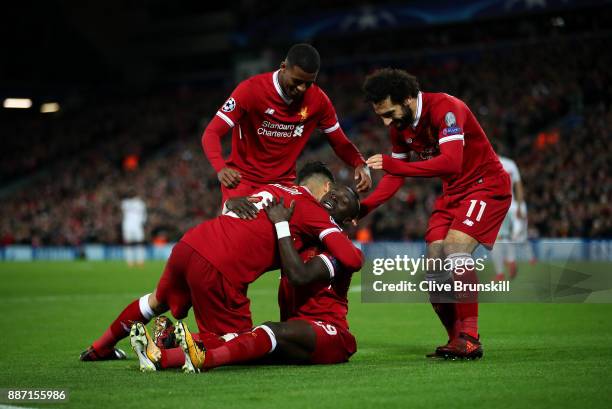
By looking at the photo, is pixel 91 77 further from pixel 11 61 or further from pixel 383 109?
pixel 383 109

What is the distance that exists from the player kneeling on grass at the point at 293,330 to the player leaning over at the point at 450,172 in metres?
1.01

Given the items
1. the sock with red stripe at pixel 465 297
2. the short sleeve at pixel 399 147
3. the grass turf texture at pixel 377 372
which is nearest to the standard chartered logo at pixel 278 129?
the short sleeve at pixel 399 147

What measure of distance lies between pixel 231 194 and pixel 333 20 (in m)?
31.0

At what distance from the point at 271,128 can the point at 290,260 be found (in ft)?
7.05

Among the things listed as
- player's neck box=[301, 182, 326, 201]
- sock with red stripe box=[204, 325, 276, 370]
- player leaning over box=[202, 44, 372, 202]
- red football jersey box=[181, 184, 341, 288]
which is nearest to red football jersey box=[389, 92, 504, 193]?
player leaning over box=[202, 44, 372, 202]

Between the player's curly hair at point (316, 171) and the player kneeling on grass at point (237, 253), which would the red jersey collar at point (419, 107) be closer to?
the player's curly hair at point (316, 171)

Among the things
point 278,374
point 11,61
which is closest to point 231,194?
point 278,374

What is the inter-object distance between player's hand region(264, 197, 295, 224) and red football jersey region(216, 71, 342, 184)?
1.53 m

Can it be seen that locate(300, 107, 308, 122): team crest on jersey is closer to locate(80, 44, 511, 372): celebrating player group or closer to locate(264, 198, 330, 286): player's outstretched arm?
locate(80, 44, 511, 372): celebrating player group

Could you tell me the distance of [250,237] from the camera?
6.51m

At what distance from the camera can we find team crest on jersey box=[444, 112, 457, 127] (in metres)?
7.33

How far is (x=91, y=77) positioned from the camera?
159ft

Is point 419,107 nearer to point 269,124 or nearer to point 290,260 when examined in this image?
point 269,124

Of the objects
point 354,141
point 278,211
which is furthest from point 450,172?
point 354,141
